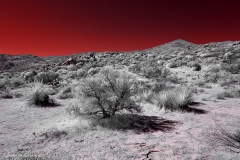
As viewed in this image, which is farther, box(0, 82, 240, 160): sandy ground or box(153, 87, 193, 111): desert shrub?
box(153, 87, 193, 111): desert shrub

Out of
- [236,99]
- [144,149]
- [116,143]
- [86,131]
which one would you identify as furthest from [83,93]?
[236,99]

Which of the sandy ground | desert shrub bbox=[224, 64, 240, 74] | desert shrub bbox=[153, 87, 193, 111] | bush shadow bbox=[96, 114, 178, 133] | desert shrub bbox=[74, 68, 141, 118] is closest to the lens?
the sandy ground

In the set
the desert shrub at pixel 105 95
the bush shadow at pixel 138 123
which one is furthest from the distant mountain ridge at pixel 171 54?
the desert shrub at pixel 105 95

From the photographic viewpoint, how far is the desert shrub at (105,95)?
5.47 meters

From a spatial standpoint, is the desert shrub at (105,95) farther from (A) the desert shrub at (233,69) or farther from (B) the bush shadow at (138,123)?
(A) the desert shrub at (233,69)

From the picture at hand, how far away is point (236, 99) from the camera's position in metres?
7.42

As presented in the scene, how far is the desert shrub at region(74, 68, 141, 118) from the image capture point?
5.47 m

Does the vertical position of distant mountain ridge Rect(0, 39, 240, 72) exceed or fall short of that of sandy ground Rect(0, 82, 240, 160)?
it exceeds it

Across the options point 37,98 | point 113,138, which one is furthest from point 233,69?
point 37,98

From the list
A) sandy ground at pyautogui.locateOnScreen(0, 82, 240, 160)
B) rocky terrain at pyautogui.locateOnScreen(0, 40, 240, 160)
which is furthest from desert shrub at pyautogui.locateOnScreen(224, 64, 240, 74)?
sandy ground at pyautogui.locateOnScreen(0, 82, 240, 160)

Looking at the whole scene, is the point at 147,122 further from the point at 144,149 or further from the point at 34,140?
the point at 34,140

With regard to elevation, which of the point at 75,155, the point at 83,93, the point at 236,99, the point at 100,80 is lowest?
the point at 75,155

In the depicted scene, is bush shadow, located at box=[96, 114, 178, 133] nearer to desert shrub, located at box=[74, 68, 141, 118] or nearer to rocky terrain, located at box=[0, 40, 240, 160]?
rocky terrain, located at box=[0, 40, 240, 160]

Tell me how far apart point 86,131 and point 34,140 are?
144 cm
